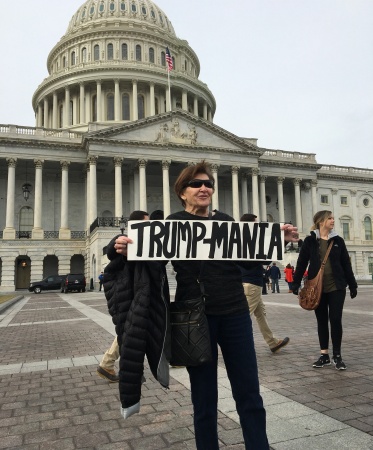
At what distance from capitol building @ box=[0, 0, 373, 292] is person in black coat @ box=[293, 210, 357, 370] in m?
32.8

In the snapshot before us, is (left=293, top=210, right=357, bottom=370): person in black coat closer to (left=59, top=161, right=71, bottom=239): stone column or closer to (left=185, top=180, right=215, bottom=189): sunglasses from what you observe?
(left=185, top=180, right=215, bottom=189): sunglasses

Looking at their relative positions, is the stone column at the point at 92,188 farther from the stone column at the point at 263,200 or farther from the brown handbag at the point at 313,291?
the brown handbag at the point at 313,291

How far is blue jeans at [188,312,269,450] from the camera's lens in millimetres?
2955

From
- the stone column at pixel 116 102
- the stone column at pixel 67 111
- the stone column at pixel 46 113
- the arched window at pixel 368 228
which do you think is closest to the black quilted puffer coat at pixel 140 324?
the stone column at pixel 116 102

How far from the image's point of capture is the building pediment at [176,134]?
4491cm

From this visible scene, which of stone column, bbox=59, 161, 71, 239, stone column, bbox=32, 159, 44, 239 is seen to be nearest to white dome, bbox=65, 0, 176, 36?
stone column, bbox=59, 161, 71, 239

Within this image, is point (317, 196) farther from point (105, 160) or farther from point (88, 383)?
point (88, 383)

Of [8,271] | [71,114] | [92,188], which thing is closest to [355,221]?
[92,188]

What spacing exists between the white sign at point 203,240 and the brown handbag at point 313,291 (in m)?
3.08

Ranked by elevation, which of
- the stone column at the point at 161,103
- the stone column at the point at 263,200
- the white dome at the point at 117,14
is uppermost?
the white dome at the point at 117,14

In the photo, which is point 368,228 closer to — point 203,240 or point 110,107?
point 110,107

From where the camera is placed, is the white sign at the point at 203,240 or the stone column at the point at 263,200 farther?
the stone column at the point at 263,200

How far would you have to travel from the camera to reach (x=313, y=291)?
631 centimetres

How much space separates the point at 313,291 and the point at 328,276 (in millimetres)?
333
